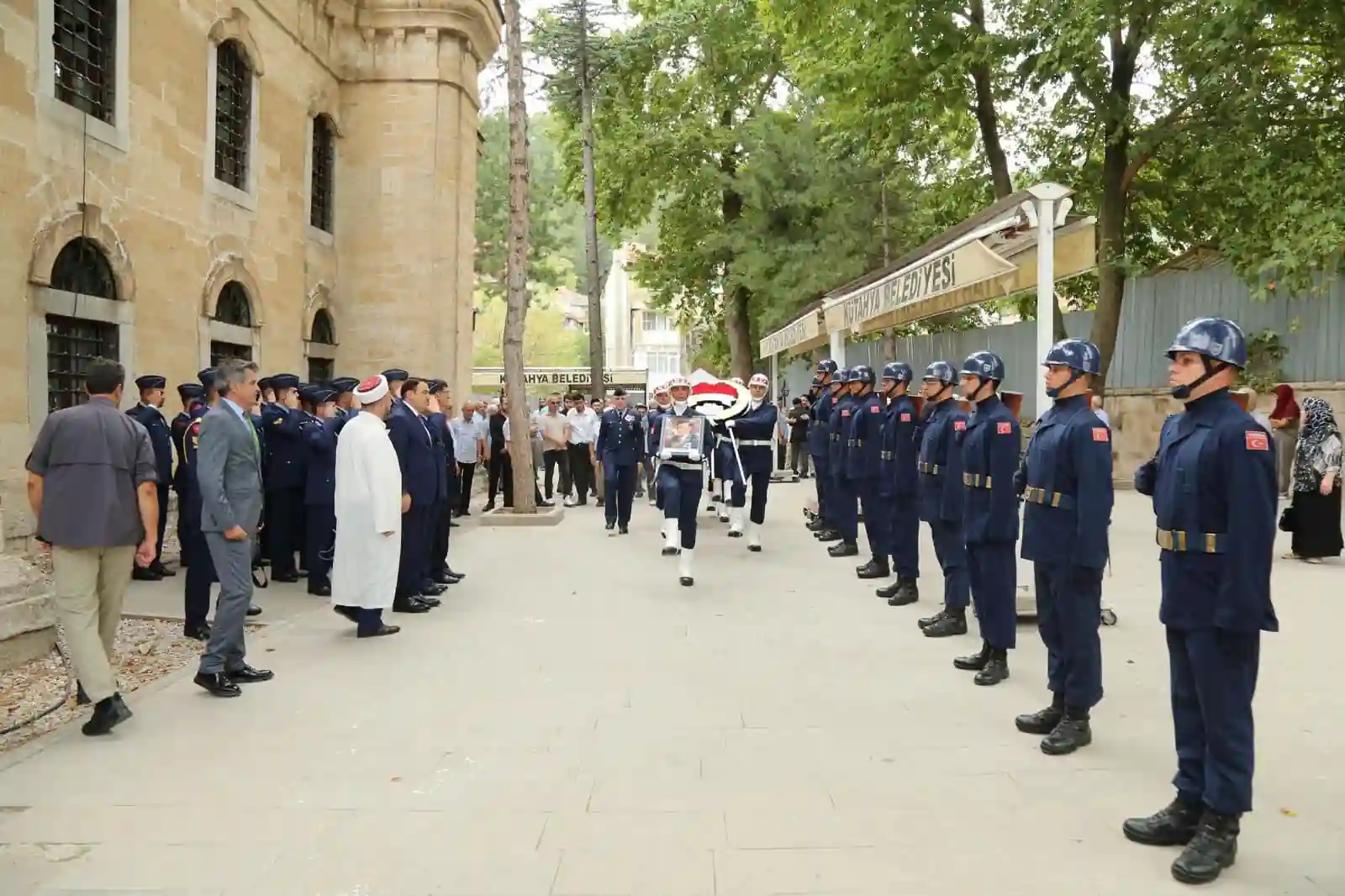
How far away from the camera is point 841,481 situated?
477 inches

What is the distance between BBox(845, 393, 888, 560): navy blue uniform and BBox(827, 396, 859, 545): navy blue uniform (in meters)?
0.78

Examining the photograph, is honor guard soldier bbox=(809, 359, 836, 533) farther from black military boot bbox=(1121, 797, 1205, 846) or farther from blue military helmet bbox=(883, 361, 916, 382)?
black military boot bbox=(1121, 797, 1205, 846)

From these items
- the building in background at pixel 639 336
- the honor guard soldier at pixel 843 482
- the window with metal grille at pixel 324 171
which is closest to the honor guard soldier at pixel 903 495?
the honor guard soldier at pixel 843 482

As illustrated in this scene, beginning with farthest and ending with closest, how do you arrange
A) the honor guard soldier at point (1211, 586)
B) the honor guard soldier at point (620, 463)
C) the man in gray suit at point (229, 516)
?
the honor guard soldier at point (620, 463)
the man in gray suit at point (229, 516)
the honor guard soldier at point (1211, 586)

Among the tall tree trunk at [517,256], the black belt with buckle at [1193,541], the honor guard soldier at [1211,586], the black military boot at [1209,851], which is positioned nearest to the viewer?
the black military boot at [1209,851]

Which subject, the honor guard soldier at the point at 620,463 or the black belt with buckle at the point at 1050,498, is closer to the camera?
the black belt with buckle at the point at 1050,498

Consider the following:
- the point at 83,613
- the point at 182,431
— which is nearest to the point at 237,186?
the point at 182,431

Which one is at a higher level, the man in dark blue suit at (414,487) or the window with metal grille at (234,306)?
the window with metal grille at (234,306)

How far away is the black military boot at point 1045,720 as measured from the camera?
5477mm

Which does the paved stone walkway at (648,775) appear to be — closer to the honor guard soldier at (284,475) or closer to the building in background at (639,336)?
the honor guard soldier at (284,475)

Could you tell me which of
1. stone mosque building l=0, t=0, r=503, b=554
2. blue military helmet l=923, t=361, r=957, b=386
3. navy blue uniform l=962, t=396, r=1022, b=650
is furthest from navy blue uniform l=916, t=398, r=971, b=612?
stone mosque building l=0, t=0, r=503, b=554

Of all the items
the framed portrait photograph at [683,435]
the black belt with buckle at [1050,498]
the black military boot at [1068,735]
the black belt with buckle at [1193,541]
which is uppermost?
the framed portrait photograph at [683,435]

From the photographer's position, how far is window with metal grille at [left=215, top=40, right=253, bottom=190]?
15.4 meters

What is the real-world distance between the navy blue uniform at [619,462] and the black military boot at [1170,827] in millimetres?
10764
